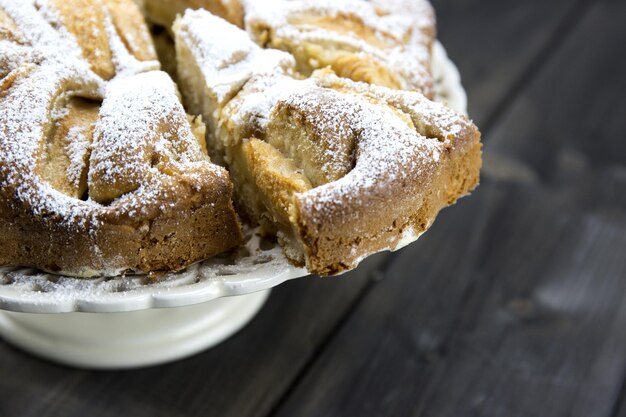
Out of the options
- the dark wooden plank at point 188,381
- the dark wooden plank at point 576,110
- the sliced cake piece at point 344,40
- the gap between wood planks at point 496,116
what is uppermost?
the sliced cake piece at point 344,40

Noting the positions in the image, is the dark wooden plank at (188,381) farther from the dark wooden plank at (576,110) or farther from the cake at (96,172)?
the dark wooden plank at (576,110)

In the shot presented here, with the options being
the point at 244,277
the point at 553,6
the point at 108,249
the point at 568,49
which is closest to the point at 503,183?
the point at 568,49

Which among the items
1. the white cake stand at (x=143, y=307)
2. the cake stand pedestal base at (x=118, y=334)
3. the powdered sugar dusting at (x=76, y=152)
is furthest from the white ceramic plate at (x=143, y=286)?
Answer: the cake stand pedestal base at (x=118, y=334)

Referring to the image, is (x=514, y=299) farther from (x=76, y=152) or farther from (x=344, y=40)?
(x=76, y=152)

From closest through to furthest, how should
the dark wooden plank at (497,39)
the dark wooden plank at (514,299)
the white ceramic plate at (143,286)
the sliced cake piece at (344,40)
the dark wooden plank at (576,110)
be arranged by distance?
the white ceramic plate at (143,286) < the sliced cake piece at (344,40) < the dark wooden plank at (514,299) < the dark wooden plank at (576,110) < the dark wooden plank at (497,39)

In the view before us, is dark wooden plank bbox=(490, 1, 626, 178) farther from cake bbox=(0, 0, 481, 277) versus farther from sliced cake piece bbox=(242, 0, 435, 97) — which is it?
cake bbox=(0, 0, 481, 277)

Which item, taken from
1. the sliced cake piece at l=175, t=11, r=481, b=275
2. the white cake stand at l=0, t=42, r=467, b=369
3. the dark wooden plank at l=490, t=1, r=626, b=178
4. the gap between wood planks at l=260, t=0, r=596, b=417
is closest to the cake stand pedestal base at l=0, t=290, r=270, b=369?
the white cake stand at l=0, t=42, r=467, b=369

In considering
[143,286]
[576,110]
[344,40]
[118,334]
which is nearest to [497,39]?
[576,110]
